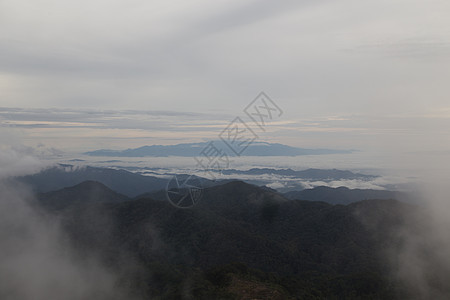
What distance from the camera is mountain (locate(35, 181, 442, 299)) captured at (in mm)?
73188

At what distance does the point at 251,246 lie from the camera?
389 ft

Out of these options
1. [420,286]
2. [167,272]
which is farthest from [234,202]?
[420,286]

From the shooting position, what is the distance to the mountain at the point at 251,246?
240 feet

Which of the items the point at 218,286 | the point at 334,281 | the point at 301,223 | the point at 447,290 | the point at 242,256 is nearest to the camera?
the point at 218,286

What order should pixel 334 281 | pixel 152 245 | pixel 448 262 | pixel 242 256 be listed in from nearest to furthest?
1. pixel 334 281
2. pixel 448 262
3. pixel 242 256
4. pixel 152 245

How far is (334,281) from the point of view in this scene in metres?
82.8

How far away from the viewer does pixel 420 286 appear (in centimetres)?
7800

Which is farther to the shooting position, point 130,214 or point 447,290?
point 130,214

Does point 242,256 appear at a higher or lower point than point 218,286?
lower

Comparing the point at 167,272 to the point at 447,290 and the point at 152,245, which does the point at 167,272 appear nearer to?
the point at 152,245

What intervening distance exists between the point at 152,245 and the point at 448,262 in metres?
112

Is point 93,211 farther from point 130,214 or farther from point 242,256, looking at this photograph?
point 242,256

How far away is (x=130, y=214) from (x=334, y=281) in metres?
115

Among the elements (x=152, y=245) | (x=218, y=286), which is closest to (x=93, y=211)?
(x=152, y=245)
